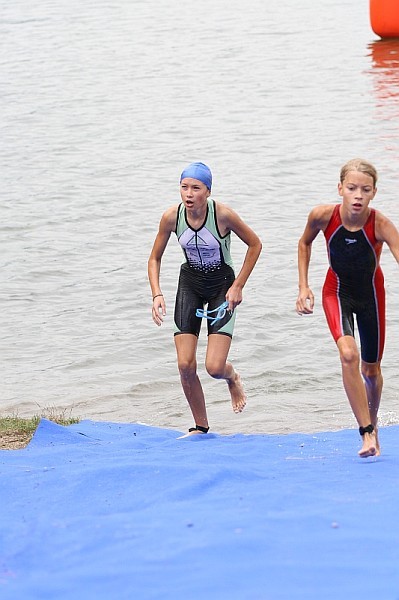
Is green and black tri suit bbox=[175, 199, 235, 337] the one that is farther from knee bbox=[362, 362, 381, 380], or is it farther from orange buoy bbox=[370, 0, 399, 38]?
orange buoy bbox=[370, 0, 399, 38]

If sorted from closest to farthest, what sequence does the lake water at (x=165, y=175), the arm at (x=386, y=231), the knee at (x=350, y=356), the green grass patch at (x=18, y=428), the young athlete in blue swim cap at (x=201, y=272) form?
1. the knee at (x=350, y=356)
2. the arm at (x=386, y=231)
3. the young athlete in blue swim cap at (x=201, y=272)
4. the green grass patch at (x=18, y=428)
5. the lake water at (x=165, y=175)

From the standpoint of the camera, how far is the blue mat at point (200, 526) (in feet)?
16.8

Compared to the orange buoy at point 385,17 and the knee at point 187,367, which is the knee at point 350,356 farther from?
the orange buoy at point 385,17

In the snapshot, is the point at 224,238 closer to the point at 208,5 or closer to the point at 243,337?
the point at 243,337

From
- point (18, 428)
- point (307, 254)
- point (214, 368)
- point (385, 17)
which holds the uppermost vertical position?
point (307, 254)

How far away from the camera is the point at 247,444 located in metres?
8.33

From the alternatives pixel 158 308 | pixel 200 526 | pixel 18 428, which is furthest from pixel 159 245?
pixel 200 526

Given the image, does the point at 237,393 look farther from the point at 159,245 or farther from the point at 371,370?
the point at 371,370

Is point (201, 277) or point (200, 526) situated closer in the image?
point (200, 526)

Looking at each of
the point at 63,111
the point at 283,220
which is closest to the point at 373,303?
the point at 283,220

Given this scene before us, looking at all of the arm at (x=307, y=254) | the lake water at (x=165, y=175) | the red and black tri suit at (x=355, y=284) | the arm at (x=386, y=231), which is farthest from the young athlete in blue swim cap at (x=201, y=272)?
the lake water at (x=165, y=175)

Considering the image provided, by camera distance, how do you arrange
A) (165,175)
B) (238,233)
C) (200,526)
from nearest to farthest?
(200,526), (238,233), (165,175)

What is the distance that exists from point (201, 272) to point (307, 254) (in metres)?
1.35

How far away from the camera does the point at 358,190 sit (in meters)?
7.41
